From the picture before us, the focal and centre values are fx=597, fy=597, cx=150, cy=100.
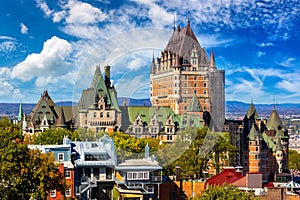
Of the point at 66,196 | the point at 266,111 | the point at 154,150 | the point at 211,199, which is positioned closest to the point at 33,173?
the point at 66,196

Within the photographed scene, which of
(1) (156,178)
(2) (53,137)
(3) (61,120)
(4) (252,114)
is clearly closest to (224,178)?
(1) (156,178)

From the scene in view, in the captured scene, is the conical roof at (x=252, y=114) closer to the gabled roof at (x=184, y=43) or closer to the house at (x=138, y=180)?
the gabled roof at (x=184, y=43)

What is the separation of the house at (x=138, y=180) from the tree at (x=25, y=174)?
22.0 feet

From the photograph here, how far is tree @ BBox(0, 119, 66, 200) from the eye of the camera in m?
29.2

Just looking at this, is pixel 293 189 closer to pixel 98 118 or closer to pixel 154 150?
pixel 154 150

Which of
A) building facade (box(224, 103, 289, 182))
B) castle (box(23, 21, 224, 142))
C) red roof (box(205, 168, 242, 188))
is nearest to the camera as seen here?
red roof (box(205, 168, 242, 188))

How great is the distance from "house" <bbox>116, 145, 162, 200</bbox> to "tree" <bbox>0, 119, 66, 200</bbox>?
22.0 ft

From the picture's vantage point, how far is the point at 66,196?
35.1m

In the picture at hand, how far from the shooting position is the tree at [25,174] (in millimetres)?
29156

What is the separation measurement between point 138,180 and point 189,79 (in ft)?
143

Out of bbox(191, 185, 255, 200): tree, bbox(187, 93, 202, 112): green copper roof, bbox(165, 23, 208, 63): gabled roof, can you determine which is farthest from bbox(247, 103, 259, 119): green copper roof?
bbox(191, 185, 255, 200): tree

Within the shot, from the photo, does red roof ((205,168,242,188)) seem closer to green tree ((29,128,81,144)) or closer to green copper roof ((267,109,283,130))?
green tree ((29,128,81,144))

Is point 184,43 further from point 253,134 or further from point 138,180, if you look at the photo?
point 138,180

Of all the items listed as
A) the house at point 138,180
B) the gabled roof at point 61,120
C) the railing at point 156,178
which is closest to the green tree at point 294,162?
the gabled roof at point 61,120
